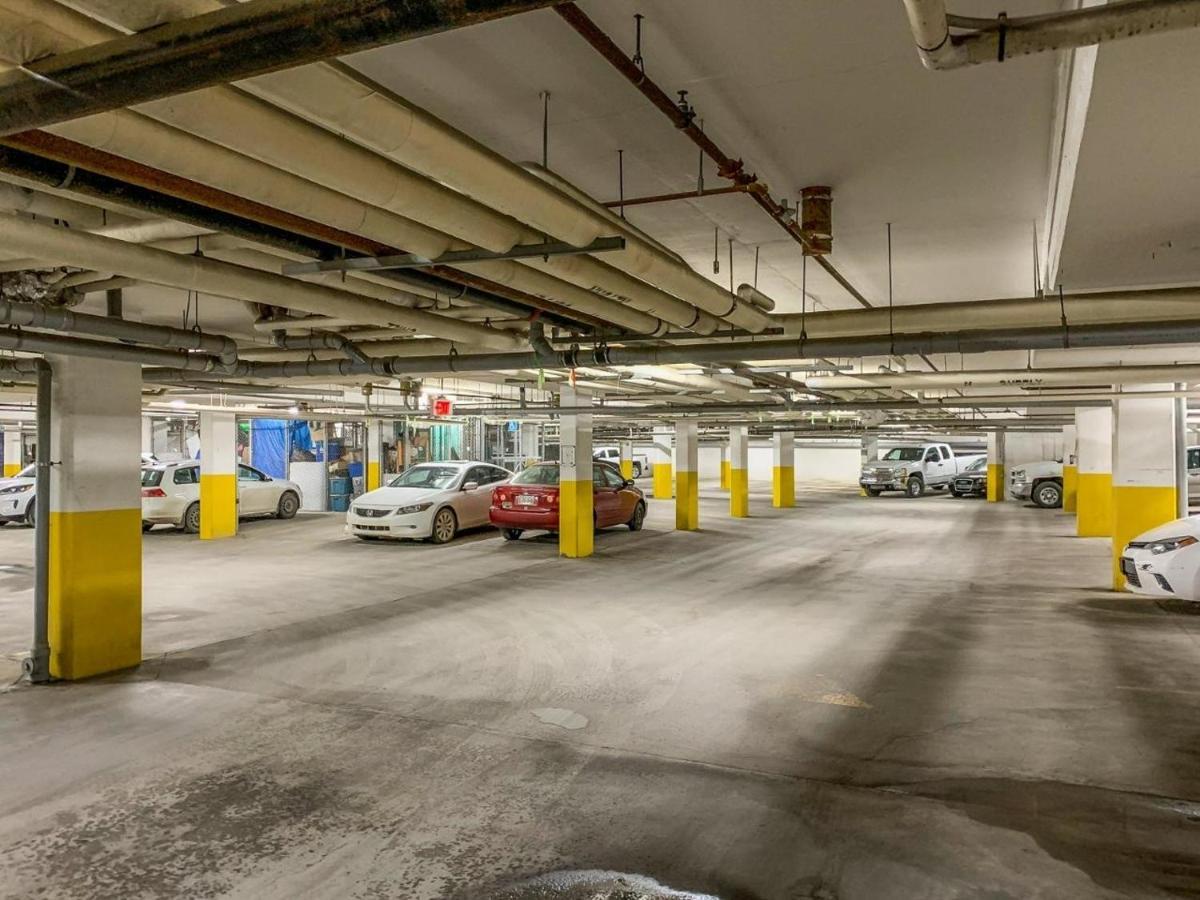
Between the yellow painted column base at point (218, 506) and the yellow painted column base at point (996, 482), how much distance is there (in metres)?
21.4

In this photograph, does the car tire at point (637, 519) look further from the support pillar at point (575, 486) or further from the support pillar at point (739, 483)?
the support pillar at point (739, 483)

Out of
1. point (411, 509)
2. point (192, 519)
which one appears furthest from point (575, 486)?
point (192, 519)

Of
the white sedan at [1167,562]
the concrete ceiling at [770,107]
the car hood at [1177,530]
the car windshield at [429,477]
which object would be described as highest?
the concrete ceiling at [770,107]

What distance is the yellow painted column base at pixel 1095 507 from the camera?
1473cm

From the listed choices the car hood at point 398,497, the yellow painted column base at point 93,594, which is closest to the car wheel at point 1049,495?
the car hood at point 398,497

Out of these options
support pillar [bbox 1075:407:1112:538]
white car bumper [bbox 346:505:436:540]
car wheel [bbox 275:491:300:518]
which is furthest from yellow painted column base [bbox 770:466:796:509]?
car wheel [bbox 275:491:300:518]

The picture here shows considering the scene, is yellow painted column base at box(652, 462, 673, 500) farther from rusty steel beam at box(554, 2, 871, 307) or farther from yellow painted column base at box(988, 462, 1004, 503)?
rusty steel beam at box(554, 2, 871, 307)

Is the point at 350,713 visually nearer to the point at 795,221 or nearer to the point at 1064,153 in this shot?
the point at 795,221

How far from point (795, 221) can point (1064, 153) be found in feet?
4.58

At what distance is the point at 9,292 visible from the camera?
521 centimetres

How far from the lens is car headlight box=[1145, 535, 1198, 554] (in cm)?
750

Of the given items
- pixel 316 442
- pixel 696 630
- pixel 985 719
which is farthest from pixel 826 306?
pixel 316 442

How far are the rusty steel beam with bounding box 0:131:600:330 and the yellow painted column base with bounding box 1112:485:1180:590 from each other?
8.41m

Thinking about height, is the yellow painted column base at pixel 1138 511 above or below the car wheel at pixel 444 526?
above
